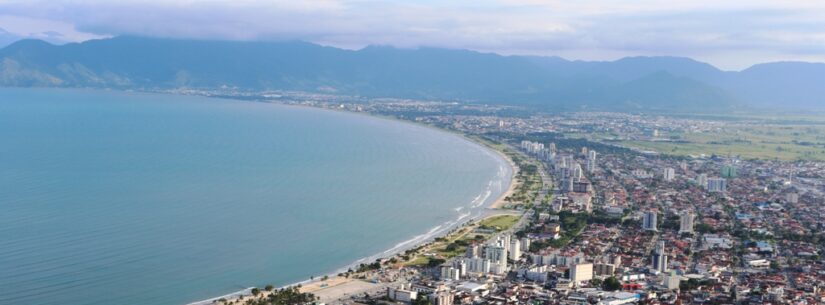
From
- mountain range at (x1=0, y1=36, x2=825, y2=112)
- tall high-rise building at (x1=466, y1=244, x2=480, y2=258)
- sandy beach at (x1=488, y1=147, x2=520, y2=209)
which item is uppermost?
mountain range at (x1=0, y1=36, x2=825, y2=112)

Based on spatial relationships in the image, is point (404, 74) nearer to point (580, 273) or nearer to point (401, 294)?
point (580, 273)

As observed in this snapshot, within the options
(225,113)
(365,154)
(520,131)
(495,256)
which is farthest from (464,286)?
(225,113)

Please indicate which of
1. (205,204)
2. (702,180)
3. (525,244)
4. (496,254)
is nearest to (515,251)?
(525,244)

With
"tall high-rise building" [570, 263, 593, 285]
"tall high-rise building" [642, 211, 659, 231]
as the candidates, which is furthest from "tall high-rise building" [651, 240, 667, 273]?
"tall high-rise building" [642, 211, 659, 231]

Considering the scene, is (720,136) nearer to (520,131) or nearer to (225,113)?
(520,131)

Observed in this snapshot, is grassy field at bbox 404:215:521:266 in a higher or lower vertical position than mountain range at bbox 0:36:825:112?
lower

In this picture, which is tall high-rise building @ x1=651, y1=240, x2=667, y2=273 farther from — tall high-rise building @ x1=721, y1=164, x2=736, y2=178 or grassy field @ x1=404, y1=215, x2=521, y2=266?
tall high-rise building @ x1=721, y1=164, x2=736, y2=178
